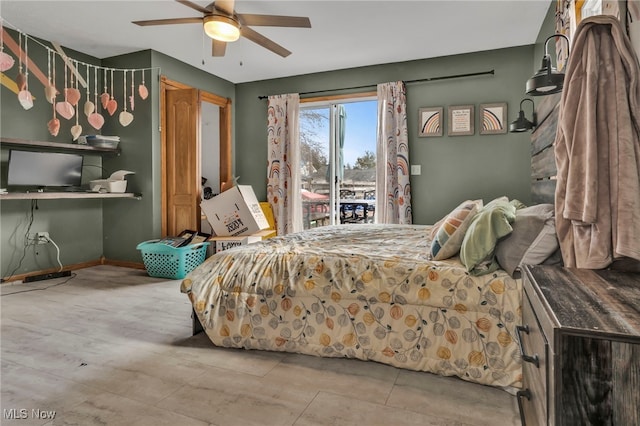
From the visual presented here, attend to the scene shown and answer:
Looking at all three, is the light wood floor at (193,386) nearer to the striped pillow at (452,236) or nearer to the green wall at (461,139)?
the striped pillow at (452,236)

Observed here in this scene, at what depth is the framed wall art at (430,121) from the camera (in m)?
4.27

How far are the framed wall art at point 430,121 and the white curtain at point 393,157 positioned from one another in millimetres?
192

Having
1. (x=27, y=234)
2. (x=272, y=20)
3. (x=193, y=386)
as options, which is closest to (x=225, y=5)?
(x=272, y=20)

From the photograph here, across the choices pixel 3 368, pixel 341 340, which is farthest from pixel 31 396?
pixel 341 340

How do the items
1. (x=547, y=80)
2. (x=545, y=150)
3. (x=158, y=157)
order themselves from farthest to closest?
(x=158, y=157) < (x=545, y=150) < (x=547, y=80)

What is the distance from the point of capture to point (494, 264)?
169 centimetres

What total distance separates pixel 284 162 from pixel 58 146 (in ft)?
8.22

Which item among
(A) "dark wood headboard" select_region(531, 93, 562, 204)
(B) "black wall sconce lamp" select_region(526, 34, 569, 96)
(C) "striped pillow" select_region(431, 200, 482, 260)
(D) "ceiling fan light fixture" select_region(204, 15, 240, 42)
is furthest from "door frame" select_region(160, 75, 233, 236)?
(B) "black wall sconce lamp" select_region(526, 34, 569, 96)

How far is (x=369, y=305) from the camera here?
6.13 ft

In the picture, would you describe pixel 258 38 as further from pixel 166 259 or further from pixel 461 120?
pixel 461 120

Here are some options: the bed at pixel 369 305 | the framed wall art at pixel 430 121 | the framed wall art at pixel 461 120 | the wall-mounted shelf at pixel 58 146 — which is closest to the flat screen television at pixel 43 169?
the wall-mounted shelf at pixel 58 146

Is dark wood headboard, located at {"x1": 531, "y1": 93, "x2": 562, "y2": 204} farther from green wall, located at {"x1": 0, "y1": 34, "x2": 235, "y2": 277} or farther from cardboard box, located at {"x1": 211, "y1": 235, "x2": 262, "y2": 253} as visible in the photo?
green wall, located at {"x1": 0, "y1": 34, "x2": 235, "y2": 277}

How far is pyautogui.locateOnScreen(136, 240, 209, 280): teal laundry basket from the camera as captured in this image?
12.6 feet

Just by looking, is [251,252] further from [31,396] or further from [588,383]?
[588,383]
